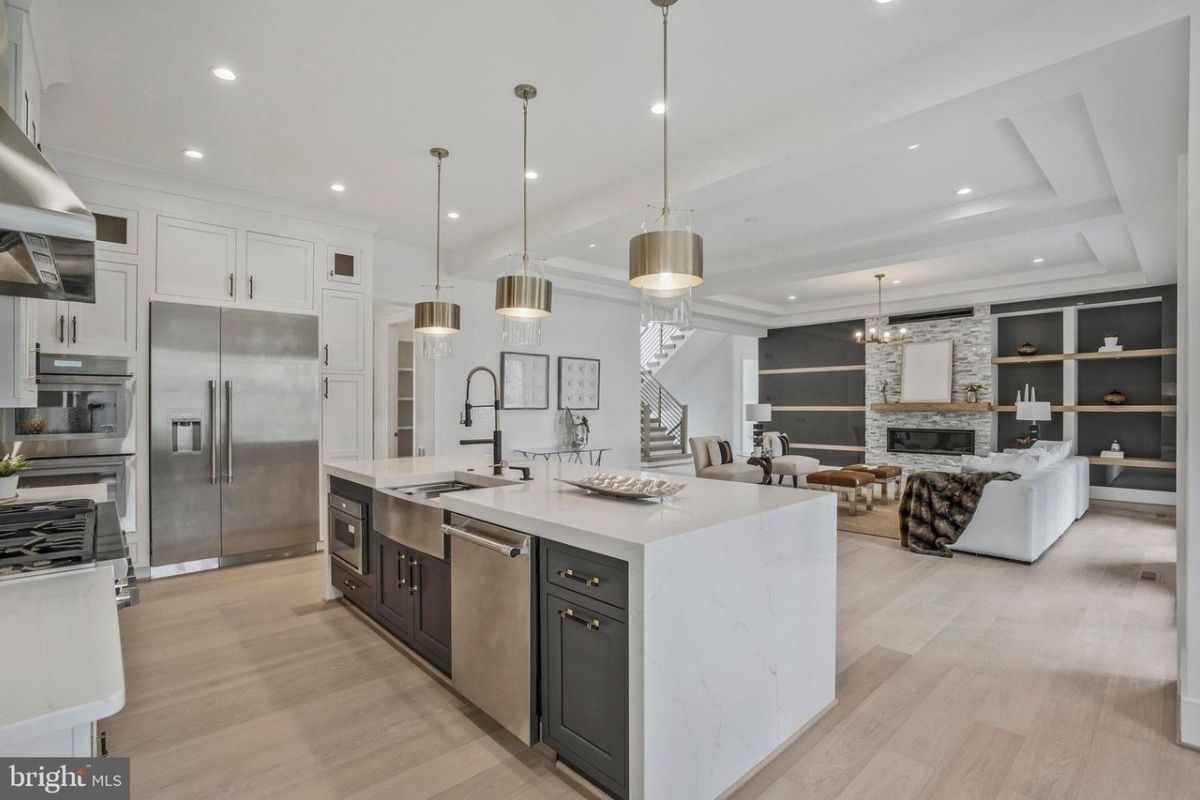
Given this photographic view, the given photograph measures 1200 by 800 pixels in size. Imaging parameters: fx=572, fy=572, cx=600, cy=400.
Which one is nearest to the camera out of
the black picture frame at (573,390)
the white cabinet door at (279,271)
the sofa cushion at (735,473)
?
the white cabinet door at (279,271)

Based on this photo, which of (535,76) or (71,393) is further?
(71,393)

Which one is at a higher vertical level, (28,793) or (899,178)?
(899,178)

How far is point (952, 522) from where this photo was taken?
482 centimetres

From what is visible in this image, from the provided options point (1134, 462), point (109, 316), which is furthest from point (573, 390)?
point (1134, 462)

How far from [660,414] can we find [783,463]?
172 inches

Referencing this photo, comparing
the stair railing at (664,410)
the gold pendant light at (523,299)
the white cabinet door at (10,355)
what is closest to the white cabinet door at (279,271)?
the gold pendant light at (523,299)

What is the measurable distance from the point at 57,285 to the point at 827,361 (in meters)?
10.1

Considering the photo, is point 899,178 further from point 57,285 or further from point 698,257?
point 57,285

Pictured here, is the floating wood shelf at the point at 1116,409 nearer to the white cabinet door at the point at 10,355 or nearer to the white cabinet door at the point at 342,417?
the white cabinet door at the point at 342,417

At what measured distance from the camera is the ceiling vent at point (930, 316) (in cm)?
835

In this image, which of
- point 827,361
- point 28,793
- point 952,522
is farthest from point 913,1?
point 827,361

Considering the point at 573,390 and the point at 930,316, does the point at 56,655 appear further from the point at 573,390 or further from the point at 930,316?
the point at 930,316

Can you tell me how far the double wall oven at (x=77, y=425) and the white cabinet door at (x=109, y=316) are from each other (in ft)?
0.41

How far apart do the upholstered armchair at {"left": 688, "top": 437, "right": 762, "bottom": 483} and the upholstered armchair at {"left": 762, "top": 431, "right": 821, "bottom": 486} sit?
0.44 metres
